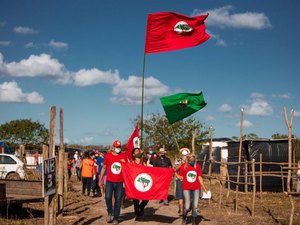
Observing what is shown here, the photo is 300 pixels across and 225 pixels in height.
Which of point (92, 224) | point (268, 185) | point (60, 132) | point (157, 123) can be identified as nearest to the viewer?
point (92, 224)

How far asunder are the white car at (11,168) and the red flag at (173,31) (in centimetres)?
889

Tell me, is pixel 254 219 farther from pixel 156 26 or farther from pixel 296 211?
pixel 156 26

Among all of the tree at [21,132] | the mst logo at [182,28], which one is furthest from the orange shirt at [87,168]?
the tree at [21,132]

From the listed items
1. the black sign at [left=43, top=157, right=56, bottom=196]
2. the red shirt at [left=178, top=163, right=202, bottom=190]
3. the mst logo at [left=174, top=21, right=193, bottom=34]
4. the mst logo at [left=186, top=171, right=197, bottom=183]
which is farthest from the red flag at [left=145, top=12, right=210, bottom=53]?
the black sign at [left=43, top=157, right=56, bottom=196]

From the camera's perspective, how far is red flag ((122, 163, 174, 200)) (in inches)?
436

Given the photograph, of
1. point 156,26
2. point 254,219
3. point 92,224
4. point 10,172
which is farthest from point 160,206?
point 10,172

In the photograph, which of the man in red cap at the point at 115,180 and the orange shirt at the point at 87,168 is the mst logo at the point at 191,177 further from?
the orange shirt at the point at 87,168

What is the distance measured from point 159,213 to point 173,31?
23.3 feet

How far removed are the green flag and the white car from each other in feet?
26.8

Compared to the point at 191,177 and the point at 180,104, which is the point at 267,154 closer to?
the point at 180,104

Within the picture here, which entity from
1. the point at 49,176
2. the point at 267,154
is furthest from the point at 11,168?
the point at 49,176

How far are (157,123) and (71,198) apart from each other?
31.2 metres

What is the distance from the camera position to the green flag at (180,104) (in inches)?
637

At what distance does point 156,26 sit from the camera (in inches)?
654
